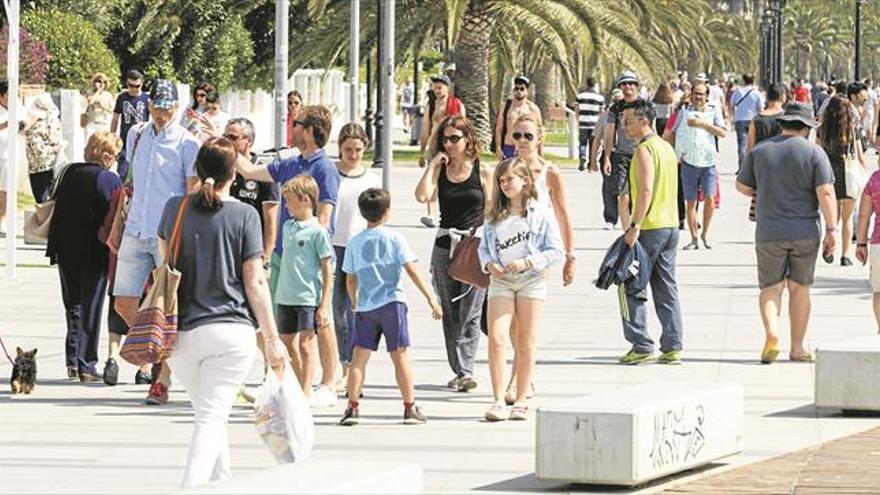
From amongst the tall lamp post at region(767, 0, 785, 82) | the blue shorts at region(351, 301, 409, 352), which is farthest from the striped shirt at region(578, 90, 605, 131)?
the blue shorts at region(351, 301, 409, 352)

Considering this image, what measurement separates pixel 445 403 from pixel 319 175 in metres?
1.50

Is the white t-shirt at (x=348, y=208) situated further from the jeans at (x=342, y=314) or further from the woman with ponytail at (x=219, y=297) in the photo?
the woman with ponytail at (x=219, y=297)

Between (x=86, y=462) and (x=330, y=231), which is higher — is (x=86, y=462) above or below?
below

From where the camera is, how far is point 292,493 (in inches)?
295

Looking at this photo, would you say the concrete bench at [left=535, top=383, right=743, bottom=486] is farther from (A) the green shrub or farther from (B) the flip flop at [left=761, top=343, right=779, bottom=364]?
(A) the green shrub

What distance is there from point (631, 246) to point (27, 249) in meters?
10.3

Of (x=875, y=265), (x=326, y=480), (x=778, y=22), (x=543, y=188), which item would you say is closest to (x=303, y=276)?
(x=543, y=188)

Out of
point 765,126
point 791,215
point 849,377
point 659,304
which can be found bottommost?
point 849,377

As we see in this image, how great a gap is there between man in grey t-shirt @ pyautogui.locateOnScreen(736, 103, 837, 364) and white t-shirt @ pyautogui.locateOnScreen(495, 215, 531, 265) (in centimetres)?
306

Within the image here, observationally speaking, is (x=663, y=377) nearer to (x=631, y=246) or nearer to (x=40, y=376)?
(x=631, y=246)

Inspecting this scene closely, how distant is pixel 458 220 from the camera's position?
13.9 meters

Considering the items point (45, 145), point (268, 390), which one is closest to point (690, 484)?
point (268, 390)

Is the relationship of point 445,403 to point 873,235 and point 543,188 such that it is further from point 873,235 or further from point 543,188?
point 873,235

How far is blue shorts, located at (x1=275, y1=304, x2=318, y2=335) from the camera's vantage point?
12.9m
